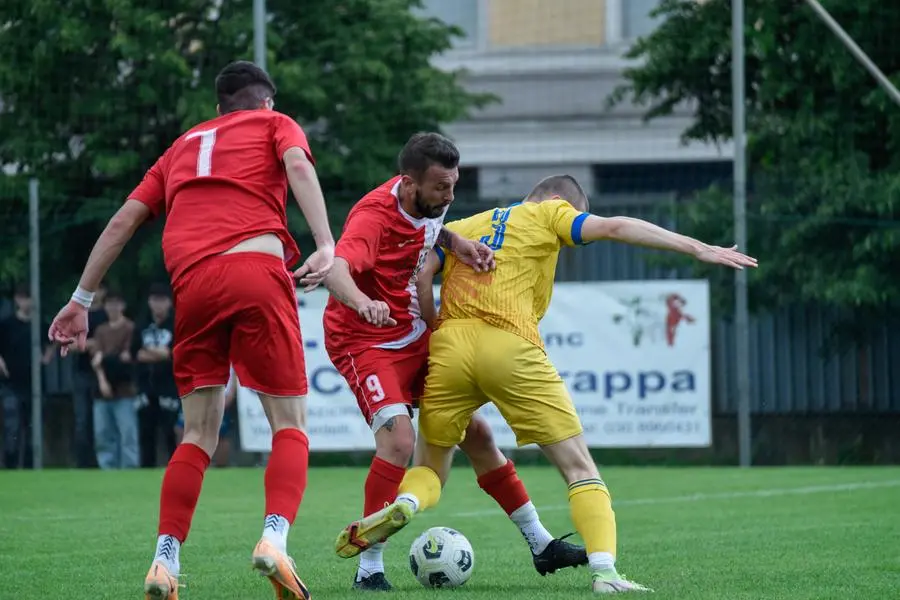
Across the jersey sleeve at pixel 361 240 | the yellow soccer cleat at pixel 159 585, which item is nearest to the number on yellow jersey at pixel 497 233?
the jersey sleeve at pixel 361 240

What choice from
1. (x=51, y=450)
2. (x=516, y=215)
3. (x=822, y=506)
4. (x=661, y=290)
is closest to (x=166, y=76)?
(x=51, y=450)

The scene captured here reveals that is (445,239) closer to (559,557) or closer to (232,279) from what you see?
(232,279)

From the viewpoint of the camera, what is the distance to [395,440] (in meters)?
7.14

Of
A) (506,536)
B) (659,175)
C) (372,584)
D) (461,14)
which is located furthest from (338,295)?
(461,14)

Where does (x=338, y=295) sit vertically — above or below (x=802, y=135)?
below

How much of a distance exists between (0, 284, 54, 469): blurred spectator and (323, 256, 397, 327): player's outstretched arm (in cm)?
1145

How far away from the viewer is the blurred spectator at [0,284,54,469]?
17.5m

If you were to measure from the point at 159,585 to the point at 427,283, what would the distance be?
2.00m

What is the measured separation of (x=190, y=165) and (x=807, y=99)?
12.8 metres

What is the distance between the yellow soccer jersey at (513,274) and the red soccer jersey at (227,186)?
0.97m

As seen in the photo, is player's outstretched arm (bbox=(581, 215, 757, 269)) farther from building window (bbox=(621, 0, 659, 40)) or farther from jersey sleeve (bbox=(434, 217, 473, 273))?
building window (bbox=(621, 0, 659, 40))

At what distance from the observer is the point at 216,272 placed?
6266 mm

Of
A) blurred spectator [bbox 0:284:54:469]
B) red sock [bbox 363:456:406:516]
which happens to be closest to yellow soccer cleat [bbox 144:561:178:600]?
red sock [bbox 363:456:406:516]

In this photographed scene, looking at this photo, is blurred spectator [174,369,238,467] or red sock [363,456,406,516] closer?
red sock [363,456,406,516]
